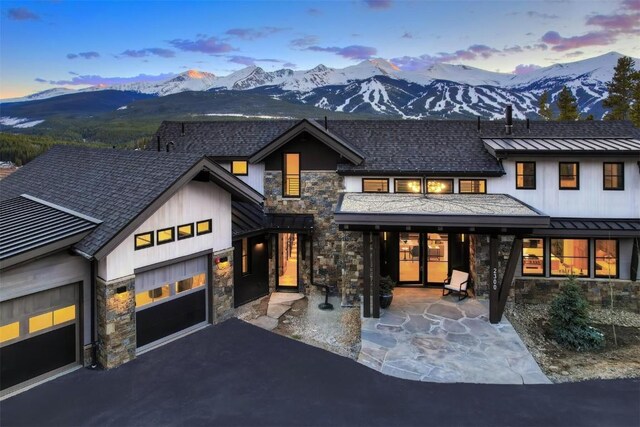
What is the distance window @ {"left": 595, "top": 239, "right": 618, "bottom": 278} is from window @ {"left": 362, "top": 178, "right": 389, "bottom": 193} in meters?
7.81

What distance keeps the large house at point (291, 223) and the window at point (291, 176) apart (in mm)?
56

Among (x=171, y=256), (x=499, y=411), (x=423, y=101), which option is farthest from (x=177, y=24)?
(x=423, y=101)

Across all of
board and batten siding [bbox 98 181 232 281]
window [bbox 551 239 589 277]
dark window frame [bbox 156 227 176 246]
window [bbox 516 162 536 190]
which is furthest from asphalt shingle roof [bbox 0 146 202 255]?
window [bbox 551 239 589 277]

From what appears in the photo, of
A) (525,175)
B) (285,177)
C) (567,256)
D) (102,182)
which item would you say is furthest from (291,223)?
(567,256)

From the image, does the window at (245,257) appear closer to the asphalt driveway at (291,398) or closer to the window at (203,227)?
the window at (203,227)

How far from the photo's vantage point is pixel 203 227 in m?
11.5

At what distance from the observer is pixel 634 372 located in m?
9.00

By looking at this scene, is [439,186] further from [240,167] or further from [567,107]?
[567,107]

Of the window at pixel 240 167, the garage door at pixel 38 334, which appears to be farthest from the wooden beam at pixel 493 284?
the garage door at pixel 38 334

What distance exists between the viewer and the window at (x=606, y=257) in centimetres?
1368

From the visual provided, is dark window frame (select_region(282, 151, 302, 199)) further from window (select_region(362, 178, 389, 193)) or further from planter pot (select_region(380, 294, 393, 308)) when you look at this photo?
planter pot (select_region(380, 294, 393, 308))

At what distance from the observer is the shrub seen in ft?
34.0

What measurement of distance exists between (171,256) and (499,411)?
8.56m

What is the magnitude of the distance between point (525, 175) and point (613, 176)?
288cm
